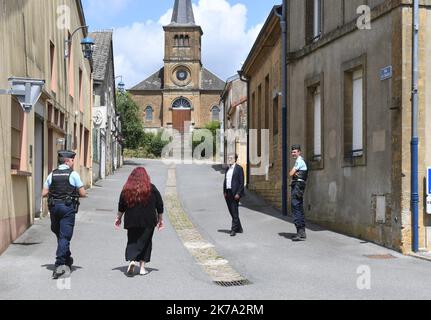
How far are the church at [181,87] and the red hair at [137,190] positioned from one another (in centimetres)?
7468

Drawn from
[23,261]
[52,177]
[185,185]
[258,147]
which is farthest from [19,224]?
[185,185]

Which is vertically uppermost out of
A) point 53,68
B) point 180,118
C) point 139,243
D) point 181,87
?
point 181,87

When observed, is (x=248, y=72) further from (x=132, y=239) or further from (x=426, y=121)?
(x=132, y=239)

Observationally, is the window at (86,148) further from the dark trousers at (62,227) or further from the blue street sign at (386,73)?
the dark trousers at (62,227)

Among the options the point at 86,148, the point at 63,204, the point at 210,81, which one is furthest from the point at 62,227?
the point at 210,81

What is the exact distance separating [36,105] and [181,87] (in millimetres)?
71997

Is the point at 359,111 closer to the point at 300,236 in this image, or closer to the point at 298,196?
the point at 298,196

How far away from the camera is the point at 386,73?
11273mm

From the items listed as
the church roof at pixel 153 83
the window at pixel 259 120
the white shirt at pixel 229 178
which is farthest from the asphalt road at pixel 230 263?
the church roof at pixel 153 83

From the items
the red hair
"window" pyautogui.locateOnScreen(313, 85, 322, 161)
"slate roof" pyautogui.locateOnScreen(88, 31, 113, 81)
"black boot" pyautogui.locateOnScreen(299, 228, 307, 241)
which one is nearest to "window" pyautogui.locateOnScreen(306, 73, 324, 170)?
"window" pyautogui.locateOnScreen(313, 85, 322, 161)

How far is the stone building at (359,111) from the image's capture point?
35.5 feet

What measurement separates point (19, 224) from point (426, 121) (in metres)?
7.51

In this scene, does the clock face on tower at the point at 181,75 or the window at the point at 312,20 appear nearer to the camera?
the window at the point at 312,20

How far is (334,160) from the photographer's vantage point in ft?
45.2
